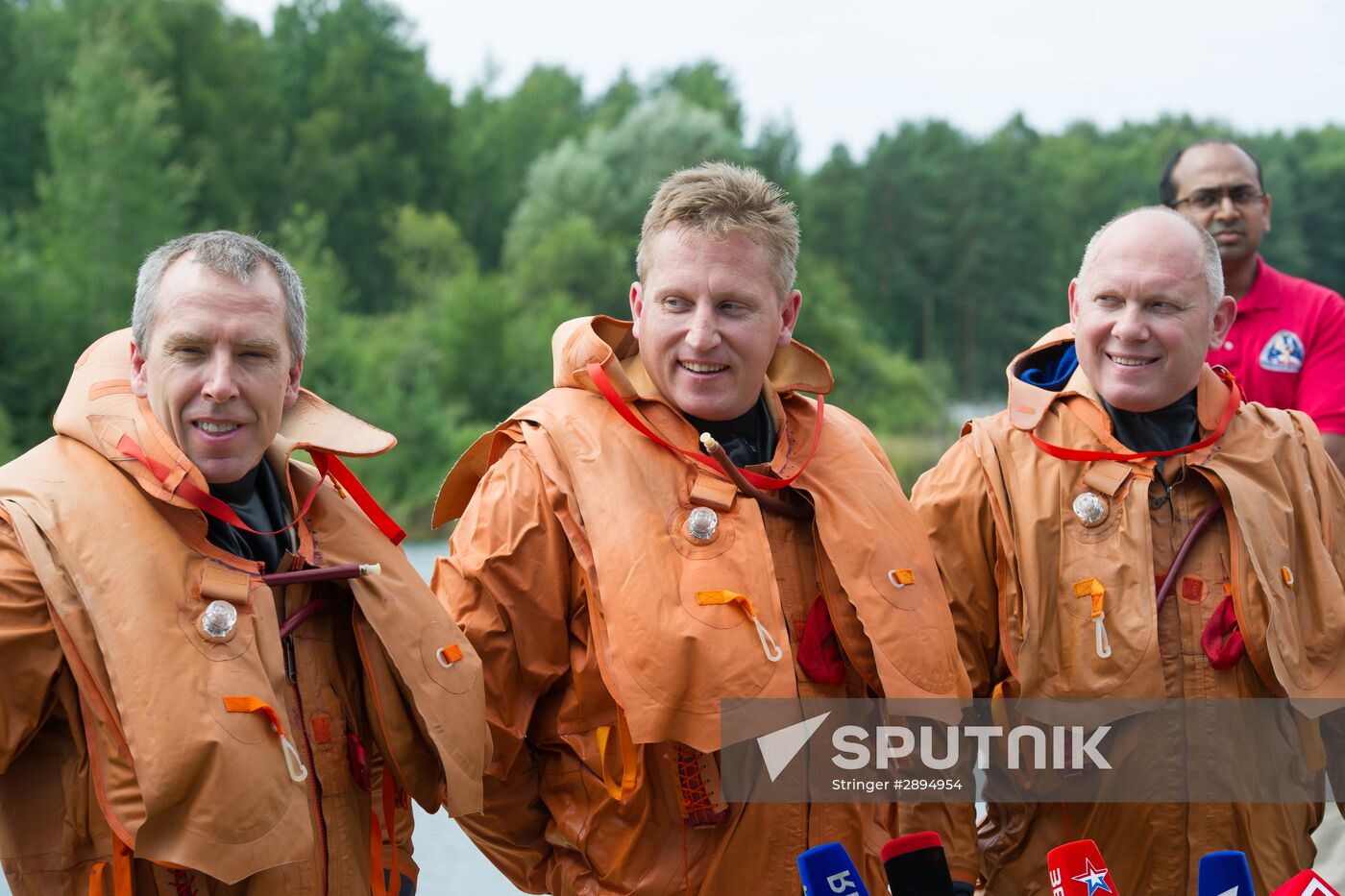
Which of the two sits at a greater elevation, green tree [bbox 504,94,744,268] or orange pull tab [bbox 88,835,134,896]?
green tree [bbox 504,94,744,268]

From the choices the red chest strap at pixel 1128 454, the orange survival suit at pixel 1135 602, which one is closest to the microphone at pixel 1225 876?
the orange survival suit at pixel 1135 602

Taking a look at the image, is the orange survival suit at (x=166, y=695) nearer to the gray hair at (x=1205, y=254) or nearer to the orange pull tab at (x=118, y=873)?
the orange pull tab at (x=118, y=873)

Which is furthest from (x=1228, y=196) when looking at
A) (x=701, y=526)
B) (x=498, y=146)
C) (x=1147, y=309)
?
(x=498, y=146)

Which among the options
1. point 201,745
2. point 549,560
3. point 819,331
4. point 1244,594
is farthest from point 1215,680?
point 819,331

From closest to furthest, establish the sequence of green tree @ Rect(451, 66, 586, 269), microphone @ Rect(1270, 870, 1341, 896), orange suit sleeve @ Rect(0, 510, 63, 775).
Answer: microphone @ Rect(1270, 870, 1341, 896) → orange suit sleeve @ Rect(0, 510, 63, 775) → green tree @ Rect(451, 66, 586, 269)

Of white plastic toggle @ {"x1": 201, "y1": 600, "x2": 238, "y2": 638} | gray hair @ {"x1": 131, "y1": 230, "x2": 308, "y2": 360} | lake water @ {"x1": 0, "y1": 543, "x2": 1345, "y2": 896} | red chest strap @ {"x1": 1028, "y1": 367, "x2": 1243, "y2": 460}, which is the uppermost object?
gray hair @ {"x1": 131, "y1": 230, "x2": 308, "y2": 360}

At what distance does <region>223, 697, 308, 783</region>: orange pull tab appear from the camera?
93.4 inches

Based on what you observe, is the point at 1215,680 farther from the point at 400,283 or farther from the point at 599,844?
the point at 400,283

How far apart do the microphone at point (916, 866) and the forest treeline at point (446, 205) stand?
57.6 ft

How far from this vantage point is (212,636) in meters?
2.41

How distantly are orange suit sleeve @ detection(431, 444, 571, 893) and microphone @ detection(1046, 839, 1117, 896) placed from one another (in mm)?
1154

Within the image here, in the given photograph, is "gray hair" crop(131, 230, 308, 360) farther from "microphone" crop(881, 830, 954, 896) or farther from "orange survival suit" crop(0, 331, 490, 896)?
"microphone" crop(881, 830, 954, 896)

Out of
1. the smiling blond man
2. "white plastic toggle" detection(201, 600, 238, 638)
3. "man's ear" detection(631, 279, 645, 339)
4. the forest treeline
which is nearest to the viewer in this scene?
"white plastic toggle" detection(201, 600, 238, 638)

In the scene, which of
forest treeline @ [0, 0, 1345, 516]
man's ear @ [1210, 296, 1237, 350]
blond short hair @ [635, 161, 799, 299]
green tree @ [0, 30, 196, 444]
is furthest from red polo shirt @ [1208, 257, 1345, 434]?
green tree @ [0, 30, 196, 444]
